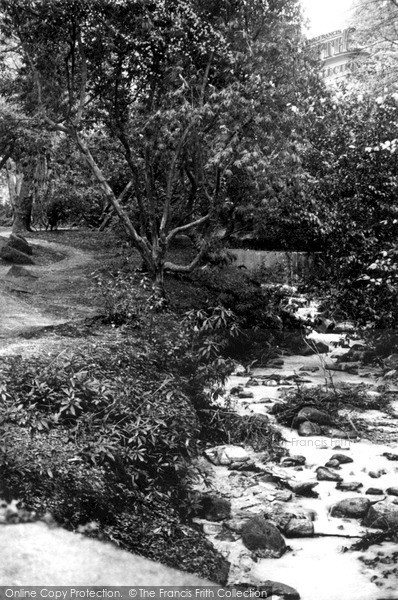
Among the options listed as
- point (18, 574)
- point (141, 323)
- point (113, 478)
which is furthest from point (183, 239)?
point (18, 574)

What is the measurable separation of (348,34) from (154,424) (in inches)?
673

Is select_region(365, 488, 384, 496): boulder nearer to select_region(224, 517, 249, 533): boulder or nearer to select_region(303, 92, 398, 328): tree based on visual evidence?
select_region(224, 517, 249, 533): boulder

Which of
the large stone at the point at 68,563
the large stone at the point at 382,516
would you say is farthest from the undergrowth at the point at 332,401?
the large stone at the point at 68,563

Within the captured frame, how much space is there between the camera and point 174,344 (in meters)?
6.61

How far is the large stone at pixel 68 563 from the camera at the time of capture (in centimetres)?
298

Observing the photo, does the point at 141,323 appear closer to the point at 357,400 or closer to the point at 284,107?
the point at 357,400

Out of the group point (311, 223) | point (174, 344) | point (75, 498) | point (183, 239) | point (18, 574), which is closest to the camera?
point (18, 574)

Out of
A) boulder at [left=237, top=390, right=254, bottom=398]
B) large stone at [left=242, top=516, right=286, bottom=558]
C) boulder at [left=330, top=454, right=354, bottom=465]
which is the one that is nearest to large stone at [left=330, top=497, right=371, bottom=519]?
large stone at [left=242, top=516, right=286, bottom=558]

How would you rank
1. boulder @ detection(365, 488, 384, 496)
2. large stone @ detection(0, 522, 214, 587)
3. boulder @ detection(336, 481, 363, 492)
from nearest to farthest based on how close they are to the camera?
1. large stone @ detection(0, 522, 214, 587)
2. boulder @ detection(365, 488, 384, 496)
3. boulder @ detection(336, 481, 363, 492)

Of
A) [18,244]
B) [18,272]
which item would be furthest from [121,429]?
[18,244]

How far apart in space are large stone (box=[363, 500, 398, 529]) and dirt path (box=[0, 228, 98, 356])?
3245 mm

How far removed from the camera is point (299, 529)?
426 centimetres

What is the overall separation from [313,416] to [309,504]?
6.37 ft

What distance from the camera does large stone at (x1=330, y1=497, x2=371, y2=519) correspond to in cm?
450
